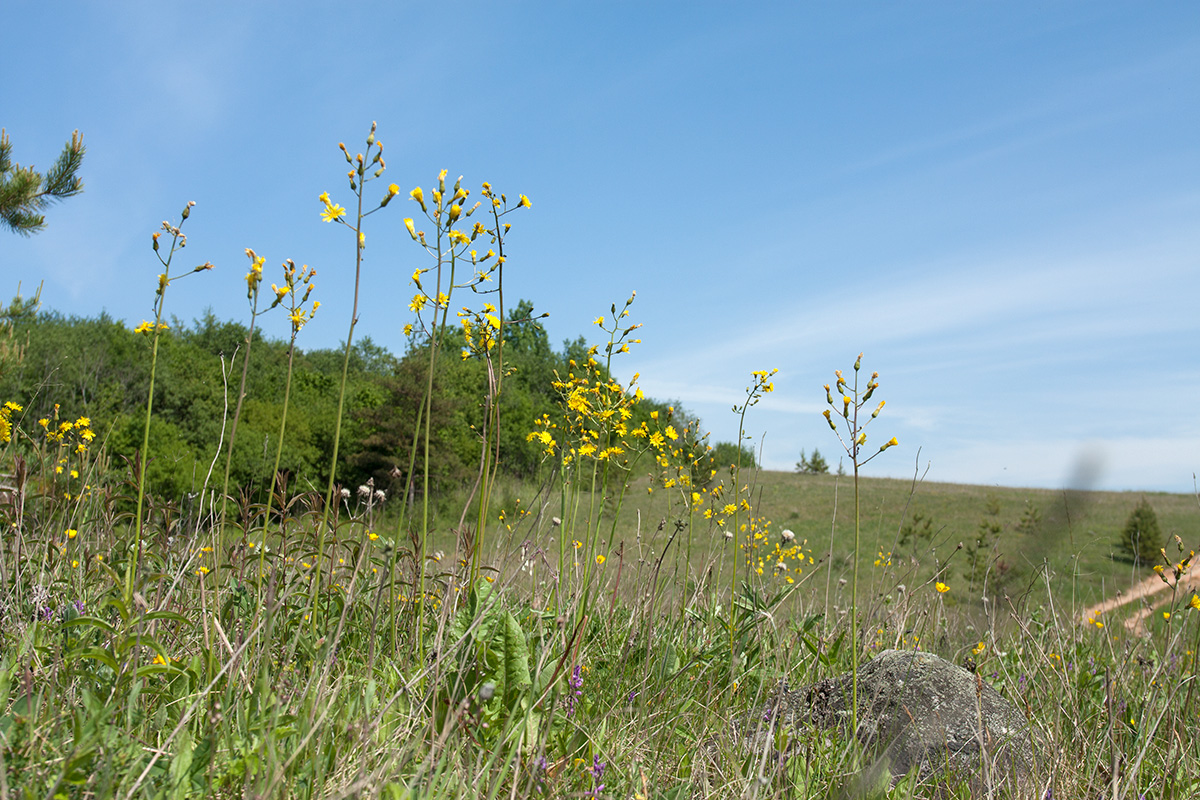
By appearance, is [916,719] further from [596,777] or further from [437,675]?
[437,675]

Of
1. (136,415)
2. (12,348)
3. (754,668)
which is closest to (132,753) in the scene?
(754,668)

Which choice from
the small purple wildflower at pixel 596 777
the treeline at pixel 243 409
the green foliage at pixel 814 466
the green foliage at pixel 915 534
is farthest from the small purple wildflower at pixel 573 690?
the green foliage at pixel 814 466

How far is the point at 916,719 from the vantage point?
2.16 metres

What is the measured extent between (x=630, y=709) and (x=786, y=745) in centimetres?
43

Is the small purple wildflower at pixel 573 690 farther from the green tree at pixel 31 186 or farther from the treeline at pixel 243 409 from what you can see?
the treeline at pixel 243 409

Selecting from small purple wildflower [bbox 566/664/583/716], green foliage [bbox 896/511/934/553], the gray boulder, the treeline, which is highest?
the treeline

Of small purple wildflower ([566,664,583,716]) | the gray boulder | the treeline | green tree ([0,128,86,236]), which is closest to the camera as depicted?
small purple wildflower ([566,664,583,716])

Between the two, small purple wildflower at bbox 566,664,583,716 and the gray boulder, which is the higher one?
small purple wildflower at bbox 566,664,583,716

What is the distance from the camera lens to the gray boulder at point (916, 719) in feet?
6.55

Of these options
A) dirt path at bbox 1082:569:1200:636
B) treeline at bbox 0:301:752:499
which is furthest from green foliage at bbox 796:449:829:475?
dirt path at bbox 1082:569:1200:636

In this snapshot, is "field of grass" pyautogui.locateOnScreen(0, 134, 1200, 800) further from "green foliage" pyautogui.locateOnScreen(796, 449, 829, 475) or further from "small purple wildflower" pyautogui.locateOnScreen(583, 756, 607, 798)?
"green foliage" pyautogui.locateOnScreen(796, 449, 829, 475)

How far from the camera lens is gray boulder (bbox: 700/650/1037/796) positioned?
2.00 metres

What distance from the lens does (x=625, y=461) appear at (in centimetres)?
301

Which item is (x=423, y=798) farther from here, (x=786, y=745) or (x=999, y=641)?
(x=999, y=641)
